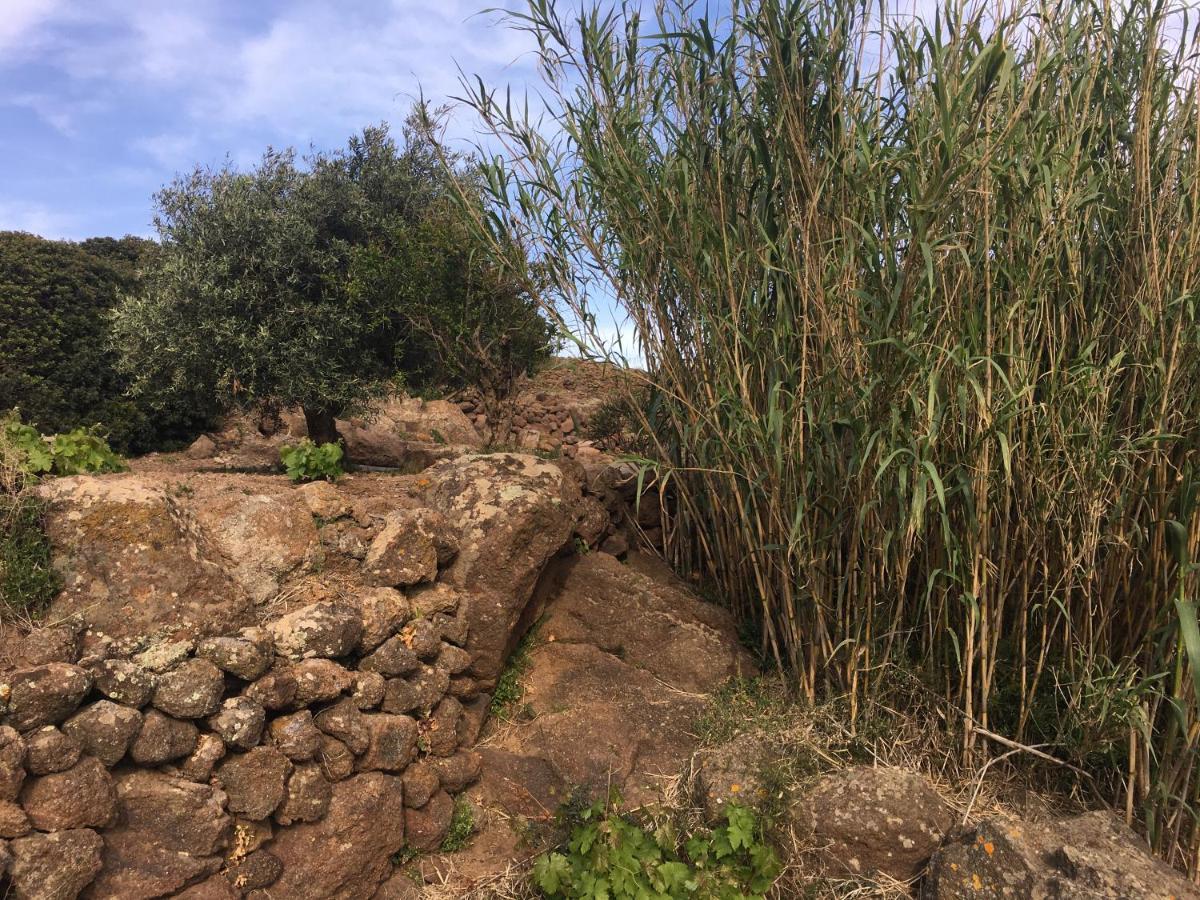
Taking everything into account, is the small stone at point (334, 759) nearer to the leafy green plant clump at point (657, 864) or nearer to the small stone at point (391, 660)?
the small stone at point (391, 660)

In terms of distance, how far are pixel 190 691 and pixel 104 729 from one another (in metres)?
0.28

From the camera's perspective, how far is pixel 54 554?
3.38 m

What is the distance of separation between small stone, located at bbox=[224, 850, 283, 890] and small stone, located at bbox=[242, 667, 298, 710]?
Result: 516mm

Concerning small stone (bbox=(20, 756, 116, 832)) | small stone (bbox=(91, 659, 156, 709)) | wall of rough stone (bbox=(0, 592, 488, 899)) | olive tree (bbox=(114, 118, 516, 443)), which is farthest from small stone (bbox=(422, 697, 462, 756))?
olive tree (bbox=(114, 118, 516, 443))

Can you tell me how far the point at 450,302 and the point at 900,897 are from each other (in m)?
5.37

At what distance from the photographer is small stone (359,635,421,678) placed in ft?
12.1

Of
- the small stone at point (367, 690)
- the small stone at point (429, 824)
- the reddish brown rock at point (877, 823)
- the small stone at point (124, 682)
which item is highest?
the small stone at point (124, 682)

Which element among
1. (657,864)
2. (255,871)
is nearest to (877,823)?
(657,864)

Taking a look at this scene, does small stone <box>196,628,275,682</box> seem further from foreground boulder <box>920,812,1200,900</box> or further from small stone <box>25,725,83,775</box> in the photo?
foreground boulder <box>920,812,1200,900</box>

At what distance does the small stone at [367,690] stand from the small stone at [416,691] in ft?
0.18

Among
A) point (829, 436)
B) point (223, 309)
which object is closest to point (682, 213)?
point (829, 436)

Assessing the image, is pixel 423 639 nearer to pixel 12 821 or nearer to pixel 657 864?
pixel 657 864

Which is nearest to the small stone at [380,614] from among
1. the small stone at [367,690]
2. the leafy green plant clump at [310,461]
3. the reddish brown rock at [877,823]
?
the small stone at [367,690]

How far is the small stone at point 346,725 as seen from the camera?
3445mm
